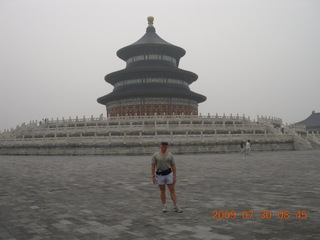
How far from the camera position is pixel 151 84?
1946 inches

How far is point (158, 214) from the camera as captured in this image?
6.49m

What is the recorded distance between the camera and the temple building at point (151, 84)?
159 feet

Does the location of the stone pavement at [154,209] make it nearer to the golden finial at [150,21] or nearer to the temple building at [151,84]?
the temple building at [151,84]

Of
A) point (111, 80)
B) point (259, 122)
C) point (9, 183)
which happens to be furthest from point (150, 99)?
point (9, 183)

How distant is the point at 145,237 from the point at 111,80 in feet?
166

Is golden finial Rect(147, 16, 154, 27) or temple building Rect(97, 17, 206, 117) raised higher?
golden finial Rect(147, 16, 154, 27)

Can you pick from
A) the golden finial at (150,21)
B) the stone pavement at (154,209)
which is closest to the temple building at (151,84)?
the golden finial at (150,21)

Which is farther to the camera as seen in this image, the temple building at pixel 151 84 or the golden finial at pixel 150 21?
the golden finial at pixel 150 21

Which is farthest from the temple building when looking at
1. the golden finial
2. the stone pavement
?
the stone pavement

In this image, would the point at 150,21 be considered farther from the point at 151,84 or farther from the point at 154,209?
the point at 154,209

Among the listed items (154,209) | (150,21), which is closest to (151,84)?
(150,21)

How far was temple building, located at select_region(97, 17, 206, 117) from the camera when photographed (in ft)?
159

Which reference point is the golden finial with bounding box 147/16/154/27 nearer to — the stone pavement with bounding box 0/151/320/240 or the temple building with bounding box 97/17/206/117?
the temple building with bounding box 97/17/206/117

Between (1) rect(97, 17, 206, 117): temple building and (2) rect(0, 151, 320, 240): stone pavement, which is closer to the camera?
(2) rect(0, 151, 320, 240): stone pavement
